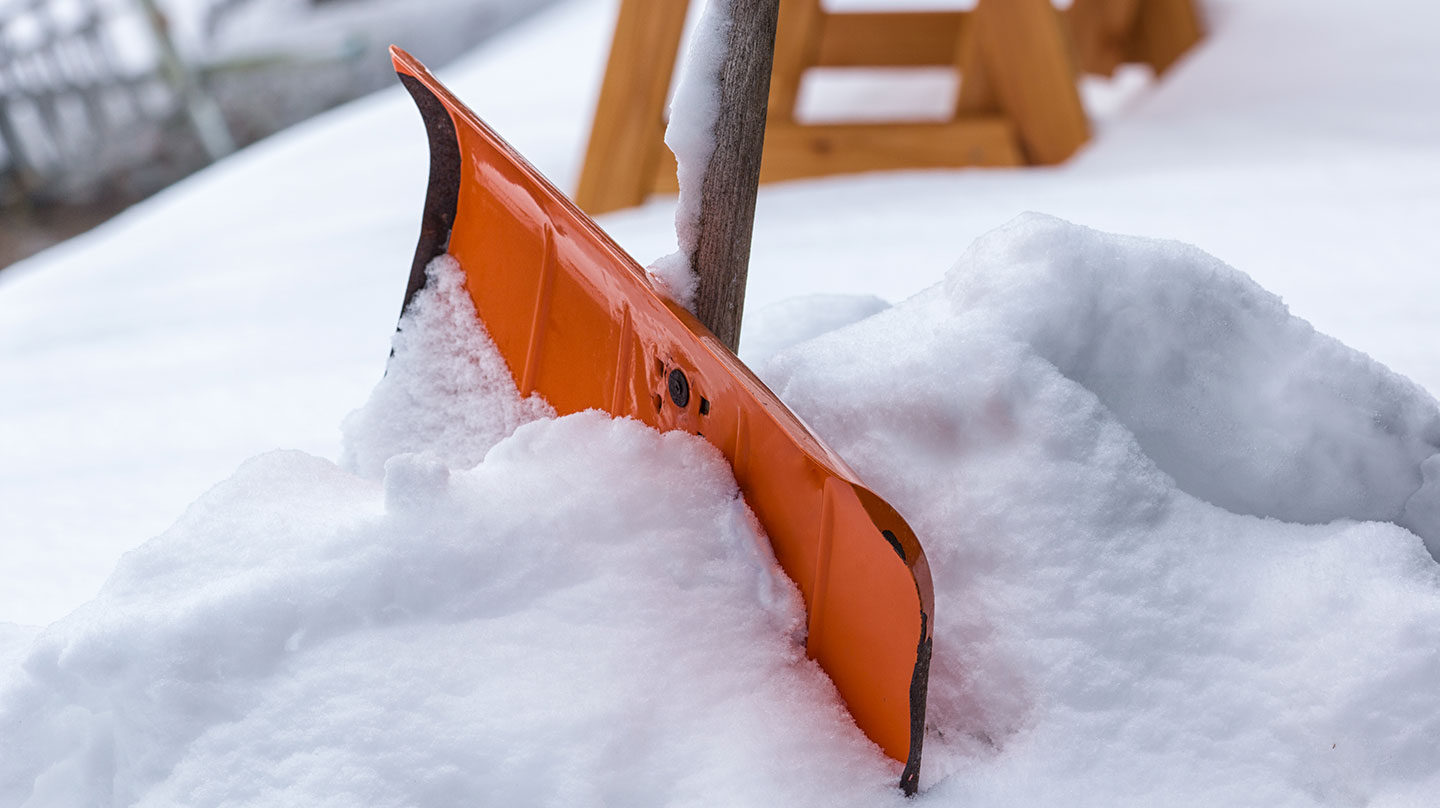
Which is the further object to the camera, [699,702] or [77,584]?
[77,584]

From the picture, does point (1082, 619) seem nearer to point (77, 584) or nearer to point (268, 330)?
point (77, 584)

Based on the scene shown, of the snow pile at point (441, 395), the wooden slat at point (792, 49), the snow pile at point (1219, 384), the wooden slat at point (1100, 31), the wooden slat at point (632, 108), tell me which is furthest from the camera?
the wooden slat at point (1100, 31)

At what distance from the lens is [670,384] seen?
3.18ft

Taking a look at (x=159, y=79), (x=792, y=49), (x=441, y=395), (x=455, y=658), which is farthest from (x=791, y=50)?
(x=159, y=79)

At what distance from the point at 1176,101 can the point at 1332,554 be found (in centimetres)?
248

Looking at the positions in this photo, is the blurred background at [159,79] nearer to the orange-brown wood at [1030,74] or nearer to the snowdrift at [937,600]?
the orange-brown wood at [1030,74]

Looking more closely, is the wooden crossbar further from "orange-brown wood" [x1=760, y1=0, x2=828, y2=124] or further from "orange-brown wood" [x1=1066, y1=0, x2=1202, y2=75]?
"orange-brown wood" [x1=1066, y1=0, x2=1202, y2=75]

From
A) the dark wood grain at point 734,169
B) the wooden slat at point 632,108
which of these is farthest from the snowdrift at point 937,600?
the wooden slat at point 632,108

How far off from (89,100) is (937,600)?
807 centimetres

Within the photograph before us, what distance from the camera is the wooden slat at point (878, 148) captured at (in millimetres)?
2781

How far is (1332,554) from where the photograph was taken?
2.89 ft

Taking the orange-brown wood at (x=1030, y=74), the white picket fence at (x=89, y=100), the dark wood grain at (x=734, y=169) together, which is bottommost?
the white picket fence at (x=89, y=100)

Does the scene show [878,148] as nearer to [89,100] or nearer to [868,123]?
[868,123]

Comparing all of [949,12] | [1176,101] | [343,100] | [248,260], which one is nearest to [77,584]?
[248,260]
